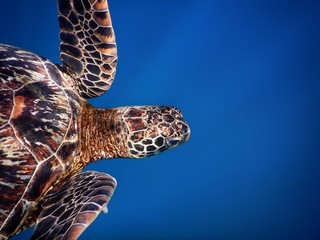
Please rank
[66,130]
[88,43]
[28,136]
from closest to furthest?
[28,136] < [66,130] < [88,43]

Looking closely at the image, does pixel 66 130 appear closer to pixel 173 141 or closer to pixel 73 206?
pixel 73 206

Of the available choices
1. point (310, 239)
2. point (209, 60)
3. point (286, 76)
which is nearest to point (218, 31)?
point (209, 60)

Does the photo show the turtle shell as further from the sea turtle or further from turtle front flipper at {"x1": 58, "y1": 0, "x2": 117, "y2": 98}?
turtle front flipper at {"x1": 58, "y1": 0, "x2": 117, "y2": 98}

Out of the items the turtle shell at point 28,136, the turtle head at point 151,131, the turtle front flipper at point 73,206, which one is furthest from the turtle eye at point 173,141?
the turtle shell at point 28,136

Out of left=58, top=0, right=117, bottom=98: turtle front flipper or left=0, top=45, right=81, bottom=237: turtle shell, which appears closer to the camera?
left=0, top=45, right=81, bottom=237: turtle shell

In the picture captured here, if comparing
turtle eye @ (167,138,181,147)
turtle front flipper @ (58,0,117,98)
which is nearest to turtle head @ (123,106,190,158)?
turtle eye @ (167,138,181,147)

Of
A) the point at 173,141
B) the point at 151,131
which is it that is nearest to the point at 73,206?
the point at 151,131
